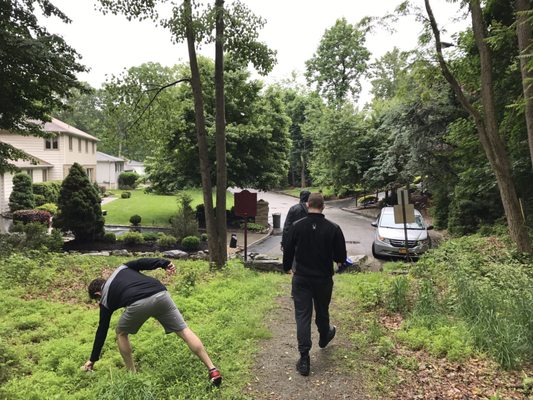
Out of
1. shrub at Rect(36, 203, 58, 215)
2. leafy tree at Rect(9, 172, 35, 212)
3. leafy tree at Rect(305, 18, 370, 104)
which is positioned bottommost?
shrub at Rect(36, 203, 58, 215)

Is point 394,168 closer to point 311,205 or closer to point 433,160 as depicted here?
point 433,160

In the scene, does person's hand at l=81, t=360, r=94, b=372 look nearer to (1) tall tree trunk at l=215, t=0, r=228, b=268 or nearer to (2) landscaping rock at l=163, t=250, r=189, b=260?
(1) tall tree trunk at l=215, t=0, r=228, b=268

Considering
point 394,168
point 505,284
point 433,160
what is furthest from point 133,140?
point 394,168

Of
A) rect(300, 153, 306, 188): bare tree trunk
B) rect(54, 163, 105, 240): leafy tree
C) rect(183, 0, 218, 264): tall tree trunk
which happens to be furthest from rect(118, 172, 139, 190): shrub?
rect(183, 0, 218, 264): tall tree trunk

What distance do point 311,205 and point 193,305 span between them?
10.8 feet

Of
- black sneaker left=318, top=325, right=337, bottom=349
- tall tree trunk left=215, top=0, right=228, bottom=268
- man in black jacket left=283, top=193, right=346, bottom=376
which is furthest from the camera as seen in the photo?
tall tree trunk left=215, top=0, right=228, bottom=268

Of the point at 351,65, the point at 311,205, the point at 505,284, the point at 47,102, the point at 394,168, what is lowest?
the point at 505,284

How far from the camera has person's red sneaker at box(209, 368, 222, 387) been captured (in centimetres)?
397

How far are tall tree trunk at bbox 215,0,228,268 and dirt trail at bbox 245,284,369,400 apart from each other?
5.97m

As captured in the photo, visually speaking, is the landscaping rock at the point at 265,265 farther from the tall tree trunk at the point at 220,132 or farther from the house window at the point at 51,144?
the house window at the point at 51,144

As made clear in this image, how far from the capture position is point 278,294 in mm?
8391

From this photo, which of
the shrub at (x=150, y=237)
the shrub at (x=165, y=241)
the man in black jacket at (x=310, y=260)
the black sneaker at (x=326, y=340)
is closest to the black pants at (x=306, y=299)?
the man in black jacket at (x=310, y=260)

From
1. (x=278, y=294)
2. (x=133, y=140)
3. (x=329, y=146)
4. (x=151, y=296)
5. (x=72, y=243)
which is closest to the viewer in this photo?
(x=151, y=296)

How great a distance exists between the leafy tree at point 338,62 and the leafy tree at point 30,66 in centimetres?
4207
